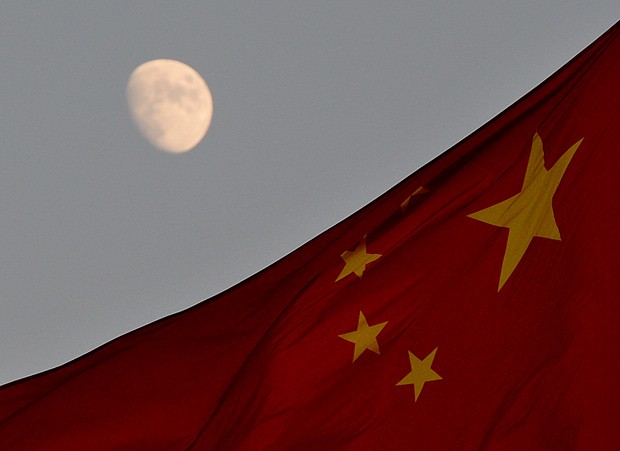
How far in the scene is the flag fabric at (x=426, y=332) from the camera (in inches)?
181

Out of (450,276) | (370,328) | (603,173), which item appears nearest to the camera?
(603,173)

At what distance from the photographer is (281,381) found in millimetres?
6199

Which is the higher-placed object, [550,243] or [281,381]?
[281,381]

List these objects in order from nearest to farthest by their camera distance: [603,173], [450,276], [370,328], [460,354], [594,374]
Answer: [594,374], [603,173], [460,354], [450,276], [370,328]

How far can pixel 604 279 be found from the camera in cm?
445

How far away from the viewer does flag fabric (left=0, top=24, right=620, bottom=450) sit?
4.61m

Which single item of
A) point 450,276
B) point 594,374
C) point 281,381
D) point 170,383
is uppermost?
point 170,383

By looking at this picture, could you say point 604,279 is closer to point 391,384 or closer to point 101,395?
point 391,384

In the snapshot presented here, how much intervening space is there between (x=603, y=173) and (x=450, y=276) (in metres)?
1.09

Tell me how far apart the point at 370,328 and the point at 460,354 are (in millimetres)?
901

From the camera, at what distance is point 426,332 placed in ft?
17.9

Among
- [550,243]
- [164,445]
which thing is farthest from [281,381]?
[550,243]

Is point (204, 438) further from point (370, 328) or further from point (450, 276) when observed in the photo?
point (450, 276)

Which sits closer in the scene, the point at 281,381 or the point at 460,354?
the point at 460,354
